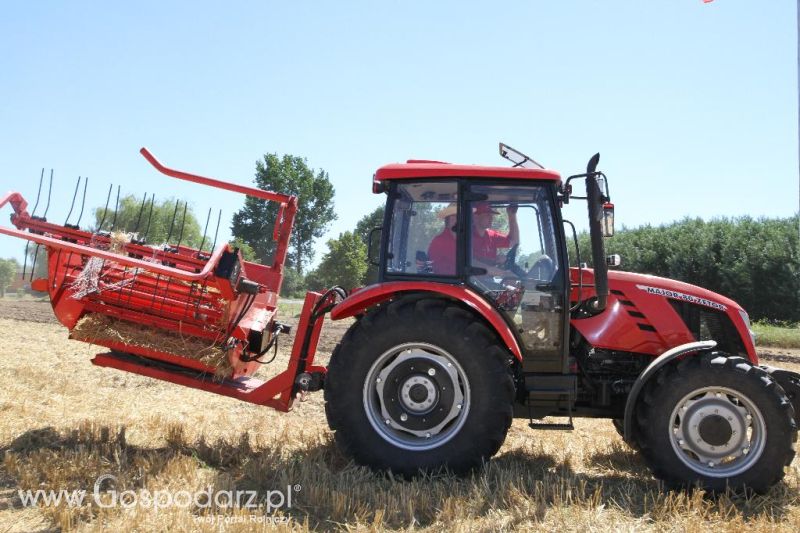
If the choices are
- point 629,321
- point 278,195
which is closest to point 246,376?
point 278,195

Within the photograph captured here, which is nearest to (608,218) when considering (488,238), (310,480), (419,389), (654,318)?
(488,238)

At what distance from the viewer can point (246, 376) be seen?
549 centimetres

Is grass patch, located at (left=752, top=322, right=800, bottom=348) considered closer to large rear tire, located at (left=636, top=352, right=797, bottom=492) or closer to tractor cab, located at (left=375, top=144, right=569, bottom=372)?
large rear tire, located at (left=636, top=352, right=797, bottom=492)

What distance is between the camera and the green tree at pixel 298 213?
53.8 metres

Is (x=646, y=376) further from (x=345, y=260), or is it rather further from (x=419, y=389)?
(x=345, y=260)

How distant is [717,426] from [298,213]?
185 feet

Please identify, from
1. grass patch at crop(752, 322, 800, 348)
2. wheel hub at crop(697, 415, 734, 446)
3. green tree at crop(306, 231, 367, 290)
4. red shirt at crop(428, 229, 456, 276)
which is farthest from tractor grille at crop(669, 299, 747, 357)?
green tree at crop(306, 231, 367, 290)

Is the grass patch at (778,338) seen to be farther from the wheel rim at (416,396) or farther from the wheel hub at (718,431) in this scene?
the wheel rim at (416,396)

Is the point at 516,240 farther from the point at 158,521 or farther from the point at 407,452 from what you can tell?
the point at 158,521

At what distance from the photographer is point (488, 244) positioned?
456cm

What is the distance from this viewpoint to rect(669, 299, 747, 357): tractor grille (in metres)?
4.78

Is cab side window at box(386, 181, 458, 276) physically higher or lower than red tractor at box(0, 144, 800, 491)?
higher

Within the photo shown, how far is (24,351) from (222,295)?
6.84 metres

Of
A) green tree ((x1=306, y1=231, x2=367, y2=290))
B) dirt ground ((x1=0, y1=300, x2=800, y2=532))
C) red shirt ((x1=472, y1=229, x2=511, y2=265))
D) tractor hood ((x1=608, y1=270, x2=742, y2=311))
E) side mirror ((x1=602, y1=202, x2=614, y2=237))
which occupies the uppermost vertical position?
green tree ((x1=306, y1=231, x2=367, y2=290))
